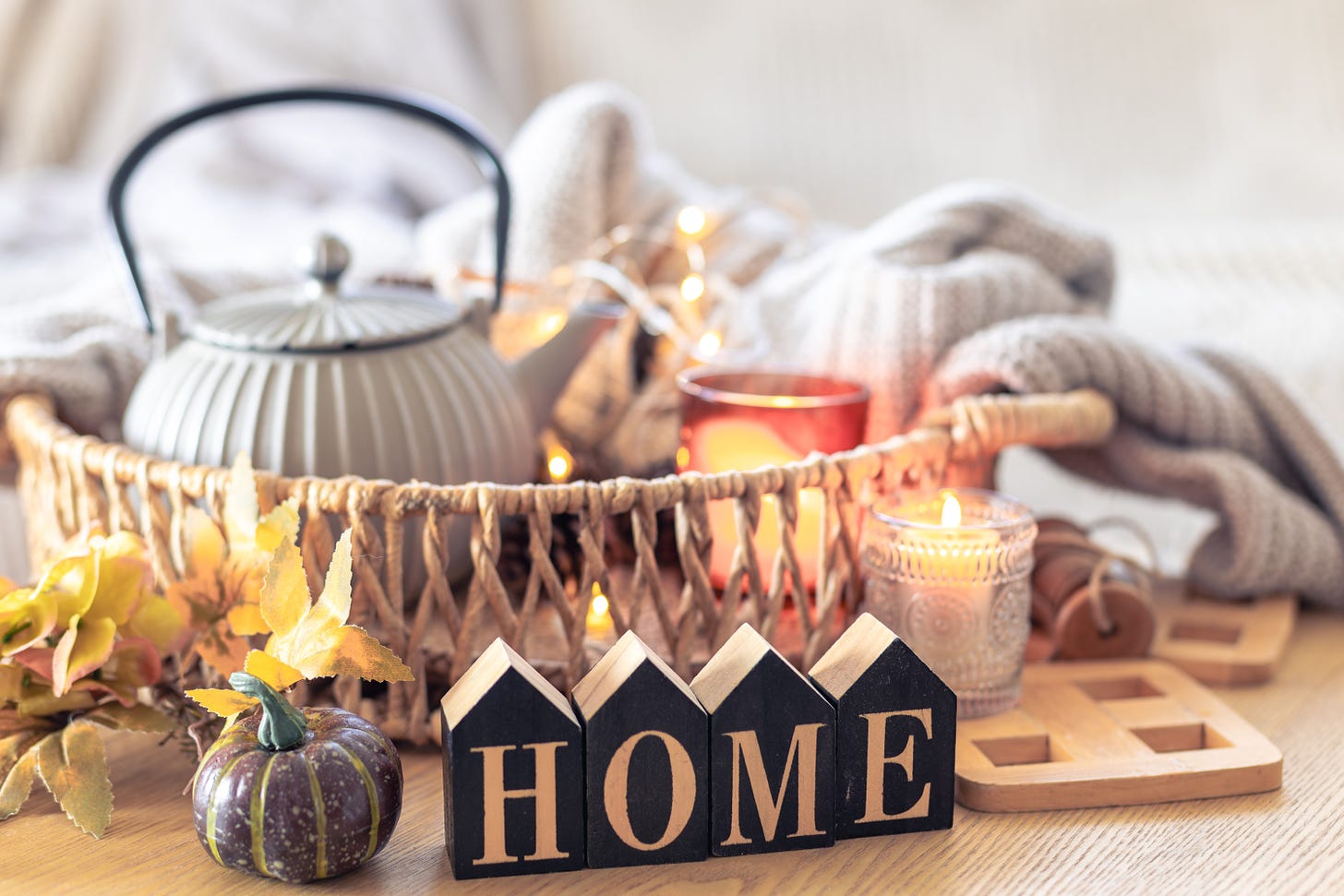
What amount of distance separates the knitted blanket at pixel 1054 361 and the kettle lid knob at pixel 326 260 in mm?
197

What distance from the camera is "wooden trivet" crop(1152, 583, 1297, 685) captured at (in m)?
0.64

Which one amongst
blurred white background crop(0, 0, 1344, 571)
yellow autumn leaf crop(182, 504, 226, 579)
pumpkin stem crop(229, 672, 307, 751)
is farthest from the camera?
blurred white background crop(0, 0, 1344, 571)

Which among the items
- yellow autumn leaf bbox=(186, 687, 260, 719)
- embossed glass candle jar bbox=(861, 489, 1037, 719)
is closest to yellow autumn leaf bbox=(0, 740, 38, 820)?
yellow autumn leaf bbox=(186, 687, 260, 719)

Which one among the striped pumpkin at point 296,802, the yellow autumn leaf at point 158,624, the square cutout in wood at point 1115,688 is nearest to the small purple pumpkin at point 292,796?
the striped pumpkin at point 296,802

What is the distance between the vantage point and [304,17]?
53.8 inches

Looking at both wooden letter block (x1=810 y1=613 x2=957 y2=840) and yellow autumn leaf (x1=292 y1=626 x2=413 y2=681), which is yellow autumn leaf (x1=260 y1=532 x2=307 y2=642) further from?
wooden letter block (x1=810 y1=613 x2=957 y2=840)

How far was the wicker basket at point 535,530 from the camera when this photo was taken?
1.70 feet

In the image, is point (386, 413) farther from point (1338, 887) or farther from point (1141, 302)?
point (1141, 302)

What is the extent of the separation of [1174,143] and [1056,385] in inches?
28.6

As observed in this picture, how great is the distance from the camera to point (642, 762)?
17.9 inches

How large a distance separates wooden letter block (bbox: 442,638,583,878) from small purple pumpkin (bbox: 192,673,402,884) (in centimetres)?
3

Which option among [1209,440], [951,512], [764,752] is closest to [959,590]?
[951,512]

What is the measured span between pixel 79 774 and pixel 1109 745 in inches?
16.2

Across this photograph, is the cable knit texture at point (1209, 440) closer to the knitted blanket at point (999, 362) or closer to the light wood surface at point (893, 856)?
the knitted blanket at point (999, 362)
